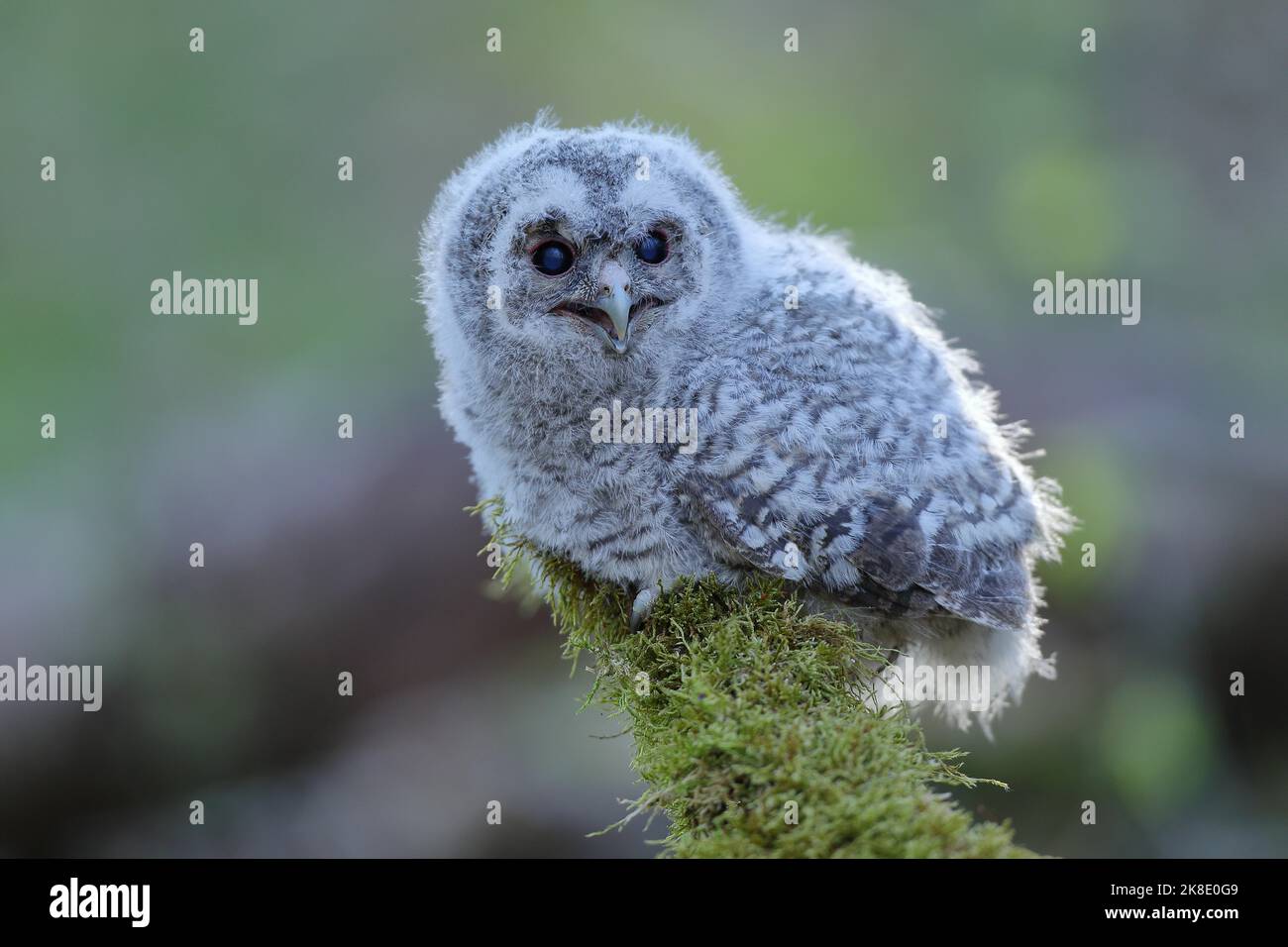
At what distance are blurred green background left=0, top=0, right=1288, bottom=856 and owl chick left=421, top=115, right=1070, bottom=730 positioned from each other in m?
2.19

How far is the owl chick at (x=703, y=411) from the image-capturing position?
9.41 ft

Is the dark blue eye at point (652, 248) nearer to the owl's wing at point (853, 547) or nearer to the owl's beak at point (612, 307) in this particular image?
the owl's beak at point (612, 307)

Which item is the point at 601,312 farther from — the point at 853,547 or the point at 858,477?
the point at 853,547

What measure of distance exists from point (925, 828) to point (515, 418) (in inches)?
71.3

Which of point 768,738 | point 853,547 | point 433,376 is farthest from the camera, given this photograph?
point 433,376

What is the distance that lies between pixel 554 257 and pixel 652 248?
0.98ft

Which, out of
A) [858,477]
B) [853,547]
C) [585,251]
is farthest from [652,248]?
[853,547]

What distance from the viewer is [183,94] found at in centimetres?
916

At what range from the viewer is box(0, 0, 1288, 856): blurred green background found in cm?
643

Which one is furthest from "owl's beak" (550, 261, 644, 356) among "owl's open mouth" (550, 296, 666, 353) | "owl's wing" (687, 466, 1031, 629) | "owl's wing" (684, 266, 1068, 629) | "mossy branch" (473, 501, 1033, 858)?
"mossy branch" (473, 501, 1033, 858)

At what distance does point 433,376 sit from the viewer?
7980mm

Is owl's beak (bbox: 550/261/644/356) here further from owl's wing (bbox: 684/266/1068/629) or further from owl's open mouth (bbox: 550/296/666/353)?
owl's wing (bbox: 684/266/1068/629)
